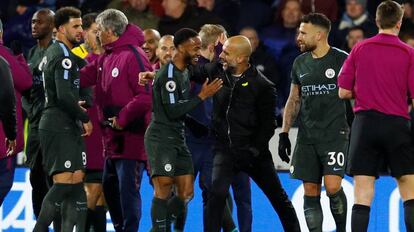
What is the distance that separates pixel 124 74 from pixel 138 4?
4083 mm

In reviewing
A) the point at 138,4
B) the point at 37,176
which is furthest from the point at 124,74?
the point at 138,4

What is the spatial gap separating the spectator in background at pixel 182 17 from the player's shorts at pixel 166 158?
4297 millimetres

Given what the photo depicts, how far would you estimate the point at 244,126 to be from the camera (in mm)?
9977

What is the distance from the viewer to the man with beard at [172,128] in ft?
32.0

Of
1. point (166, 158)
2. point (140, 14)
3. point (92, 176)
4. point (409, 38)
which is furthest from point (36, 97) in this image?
point (409, 38)

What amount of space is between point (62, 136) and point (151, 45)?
6.71 ft

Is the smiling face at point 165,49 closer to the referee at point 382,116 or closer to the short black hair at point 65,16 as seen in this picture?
the short black hair at point 65,16

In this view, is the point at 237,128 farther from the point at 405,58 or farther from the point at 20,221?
the point at 20,221

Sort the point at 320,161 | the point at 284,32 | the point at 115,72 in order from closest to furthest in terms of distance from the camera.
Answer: the point at 320,161, the point at 115,72, the point at 284,32

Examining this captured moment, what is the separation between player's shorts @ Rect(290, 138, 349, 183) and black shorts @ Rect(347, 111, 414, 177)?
28.9 inches

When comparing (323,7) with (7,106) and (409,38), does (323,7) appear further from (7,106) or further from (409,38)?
(7,106)

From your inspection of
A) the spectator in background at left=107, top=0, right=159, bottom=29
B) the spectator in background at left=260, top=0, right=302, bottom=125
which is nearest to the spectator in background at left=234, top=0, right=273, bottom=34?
the spectator in background at left=260, top=0, right=302, bottom=125

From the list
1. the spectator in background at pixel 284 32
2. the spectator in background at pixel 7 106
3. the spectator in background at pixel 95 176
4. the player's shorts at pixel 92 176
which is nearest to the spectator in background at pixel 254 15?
the spectator in background at pixel 284 32

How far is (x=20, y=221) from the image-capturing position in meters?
12.1
